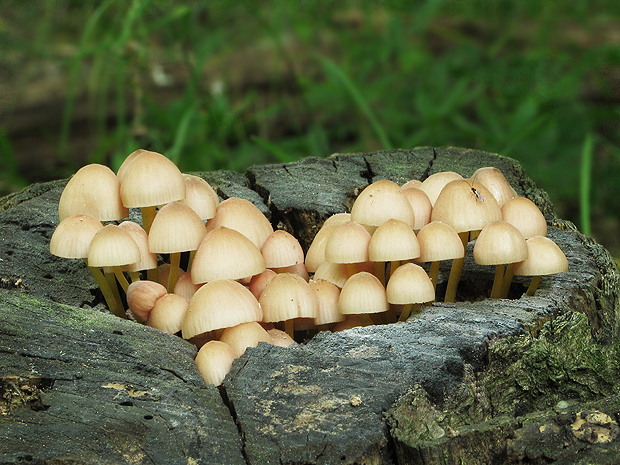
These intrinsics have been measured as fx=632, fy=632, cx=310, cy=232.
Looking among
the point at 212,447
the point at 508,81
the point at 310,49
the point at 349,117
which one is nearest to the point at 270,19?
the point at 310,49

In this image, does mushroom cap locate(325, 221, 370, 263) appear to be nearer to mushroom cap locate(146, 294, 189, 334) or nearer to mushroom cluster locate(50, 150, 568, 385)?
mushroom cluster locate(50, 150, 568, 385)

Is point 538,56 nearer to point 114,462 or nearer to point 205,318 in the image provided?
point 205,318

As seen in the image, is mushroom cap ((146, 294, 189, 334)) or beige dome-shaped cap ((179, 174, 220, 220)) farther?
beige dome-shaped cap ((179, 174, 220, 220))

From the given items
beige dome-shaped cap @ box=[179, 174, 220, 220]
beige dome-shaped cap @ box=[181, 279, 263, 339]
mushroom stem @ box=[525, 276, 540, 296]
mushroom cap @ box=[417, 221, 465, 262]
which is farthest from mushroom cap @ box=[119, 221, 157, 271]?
mushroom stem @ box=[525, 276, 540, 296]

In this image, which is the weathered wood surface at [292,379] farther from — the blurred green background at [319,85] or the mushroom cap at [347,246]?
the blurred green background at [319,85]

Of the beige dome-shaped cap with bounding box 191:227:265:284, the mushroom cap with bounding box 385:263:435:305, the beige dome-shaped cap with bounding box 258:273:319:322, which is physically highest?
the beige dome-shaped cap with bounding box 191:227:265:284

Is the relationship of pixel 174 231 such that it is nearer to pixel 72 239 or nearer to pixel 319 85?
pixel 72 239

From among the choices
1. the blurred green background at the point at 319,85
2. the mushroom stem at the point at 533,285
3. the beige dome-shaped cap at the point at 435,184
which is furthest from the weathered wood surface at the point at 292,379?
the blurred green background at the point at 319,85

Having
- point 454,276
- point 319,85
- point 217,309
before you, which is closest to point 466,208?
point 454,276
